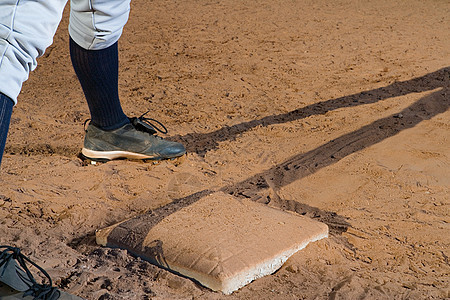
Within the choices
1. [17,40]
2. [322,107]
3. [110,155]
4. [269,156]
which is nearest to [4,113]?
[17,40]

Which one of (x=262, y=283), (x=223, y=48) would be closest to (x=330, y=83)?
(x=223, y=48)

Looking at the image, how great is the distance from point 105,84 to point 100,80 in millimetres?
35

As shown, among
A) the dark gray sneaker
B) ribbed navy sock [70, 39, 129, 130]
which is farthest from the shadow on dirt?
ribbed navy sock [70, 39, 129, 130]

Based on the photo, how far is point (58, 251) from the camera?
6.03 feet

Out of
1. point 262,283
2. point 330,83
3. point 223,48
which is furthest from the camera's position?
point 223,48

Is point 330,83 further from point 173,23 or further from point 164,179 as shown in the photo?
point 173,23

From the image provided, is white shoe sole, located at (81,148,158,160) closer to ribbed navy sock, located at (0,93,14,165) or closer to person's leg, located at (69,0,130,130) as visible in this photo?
person's leg, located at (69,0,130,130)

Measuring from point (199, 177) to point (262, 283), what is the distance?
101cm

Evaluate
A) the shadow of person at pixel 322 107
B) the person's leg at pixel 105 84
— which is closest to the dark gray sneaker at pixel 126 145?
the person's leg at pixel 105 84

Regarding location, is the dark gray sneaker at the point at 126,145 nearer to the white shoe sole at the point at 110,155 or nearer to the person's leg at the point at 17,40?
the white shoe sole at the point at 110,155

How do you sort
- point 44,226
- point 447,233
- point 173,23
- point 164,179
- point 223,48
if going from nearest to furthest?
1. point 44,226
2. point 447,233
3. point 164,179
4. point 223,48
5. point 173,23

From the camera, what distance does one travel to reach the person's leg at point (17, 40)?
123cm

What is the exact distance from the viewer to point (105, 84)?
252 centimetres

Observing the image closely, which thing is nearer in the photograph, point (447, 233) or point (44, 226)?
point (44, 226)
